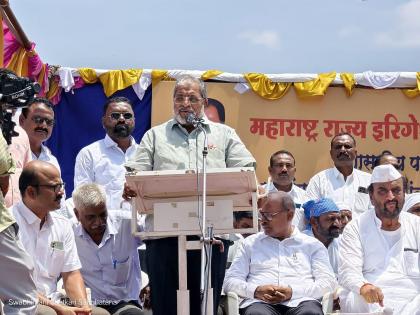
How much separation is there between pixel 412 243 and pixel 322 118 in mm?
4407

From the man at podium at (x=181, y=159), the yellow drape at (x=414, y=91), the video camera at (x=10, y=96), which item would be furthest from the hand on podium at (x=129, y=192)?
the yellow drape at (x=414, y=91)

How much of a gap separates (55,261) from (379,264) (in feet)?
8.48

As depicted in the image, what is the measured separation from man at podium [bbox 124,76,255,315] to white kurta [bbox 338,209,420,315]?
1.17m

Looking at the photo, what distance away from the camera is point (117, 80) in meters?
10.1

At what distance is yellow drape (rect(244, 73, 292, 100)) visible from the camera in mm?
10195

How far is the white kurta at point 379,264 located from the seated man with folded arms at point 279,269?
0.21 m

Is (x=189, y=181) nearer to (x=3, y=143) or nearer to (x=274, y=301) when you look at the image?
(x=3, y=143)

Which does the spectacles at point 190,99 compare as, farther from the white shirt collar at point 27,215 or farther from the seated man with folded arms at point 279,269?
the white shirt collar at point 27,215

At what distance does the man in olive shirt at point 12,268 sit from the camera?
158 inches

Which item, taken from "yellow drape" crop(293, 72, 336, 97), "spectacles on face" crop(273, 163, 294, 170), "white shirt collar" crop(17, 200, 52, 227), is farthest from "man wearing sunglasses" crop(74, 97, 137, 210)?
"yellow drape" crop(293, 72, 336, 97)

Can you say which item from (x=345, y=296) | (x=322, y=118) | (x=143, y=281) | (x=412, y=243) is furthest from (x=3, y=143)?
(x=322, y=118)

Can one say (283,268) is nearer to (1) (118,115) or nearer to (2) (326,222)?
(2) (326,222)

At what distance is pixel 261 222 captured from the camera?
6.40 m

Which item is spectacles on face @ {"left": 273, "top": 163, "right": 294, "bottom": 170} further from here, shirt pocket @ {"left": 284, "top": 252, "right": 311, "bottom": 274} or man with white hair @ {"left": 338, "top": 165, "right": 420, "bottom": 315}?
shirt pocket @ {"left": 284, "top": 252, "right": 311, "bottom": 274}
